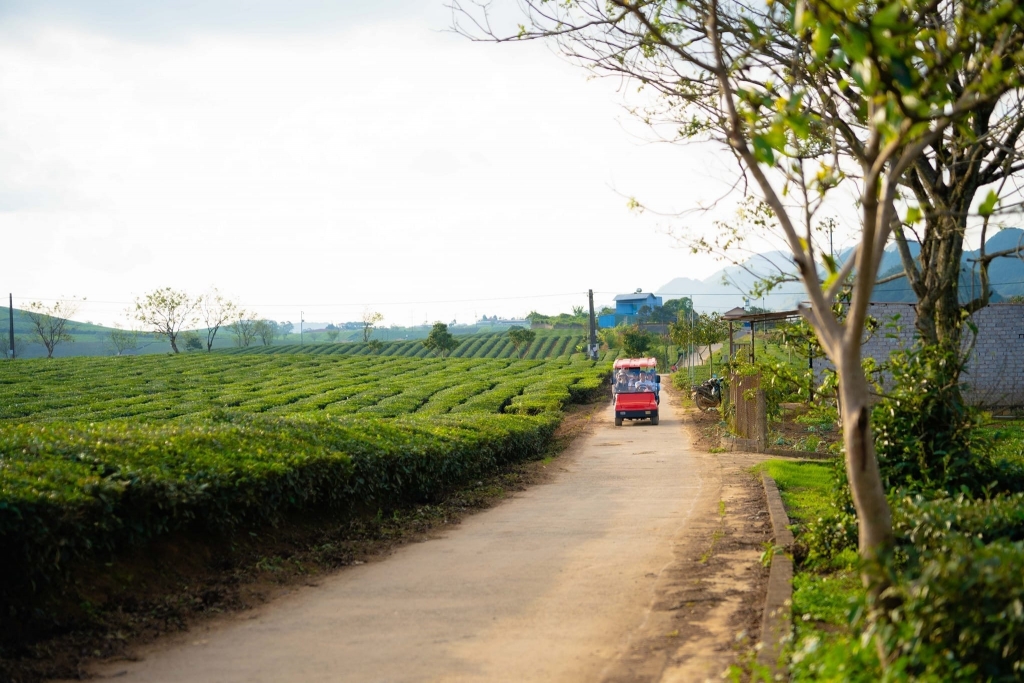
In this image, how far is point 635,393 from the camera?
83.6 feet

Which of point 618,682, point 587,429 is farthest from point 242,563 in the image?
point 587,429

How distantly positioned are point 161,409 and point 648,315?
80.6 meters

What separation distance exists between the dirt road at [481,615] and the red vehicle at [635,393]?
14.2m

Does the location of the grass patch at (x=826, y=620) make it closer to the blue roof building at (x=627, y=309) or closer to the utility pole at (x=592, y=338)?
the utility pole at (x=592, y=338)

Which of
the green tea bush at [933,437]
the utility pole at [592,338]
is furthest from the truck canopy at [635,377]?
the utility pole at [592,338]

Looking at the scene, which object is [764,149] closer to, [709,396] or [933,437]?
[933,437]

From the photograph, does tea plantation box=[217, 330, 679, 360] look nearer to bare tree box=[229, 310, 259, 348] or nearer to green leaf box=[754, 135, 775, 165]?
bare tree box=[229, 310, 259, 348]

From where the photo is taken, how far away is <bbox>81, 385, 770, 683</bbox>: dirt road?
524cm

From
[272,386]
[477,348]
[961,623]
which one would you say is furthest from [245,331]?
[961,623]

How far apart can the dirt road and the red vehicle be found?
1424 cm

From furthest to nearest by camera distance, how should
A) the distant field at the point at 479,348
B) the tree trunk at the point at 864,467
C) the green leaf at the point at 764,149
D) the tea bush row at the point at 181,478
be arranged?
the distant field at the point at 479,348 < the tea bush row at the point at 181,478 < the tree trunk at the point at 864,467 < the green leaf at the point at 764,149

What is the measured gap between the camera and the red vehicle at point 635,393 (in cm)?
2520

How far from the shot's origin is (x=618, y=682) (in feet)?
16.4

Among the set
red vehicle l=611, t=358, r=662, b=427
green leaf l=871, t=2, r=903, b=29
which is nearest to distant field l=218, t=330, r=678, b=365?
red vehicle l=611, t=358, r=662, b=427
